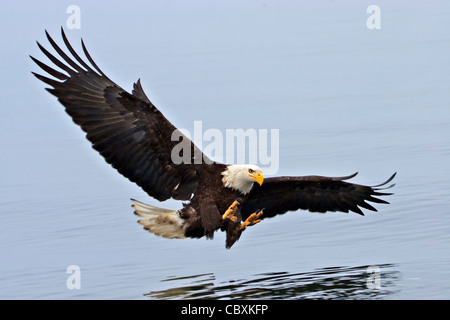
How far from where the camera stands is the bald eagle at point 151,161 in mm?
10922

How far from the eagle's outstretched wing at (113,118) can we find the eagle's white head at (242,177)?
361 mm

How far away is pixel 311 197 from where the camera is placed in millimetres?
12031

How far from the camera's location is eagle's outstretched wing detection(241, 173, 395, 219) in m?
11.7

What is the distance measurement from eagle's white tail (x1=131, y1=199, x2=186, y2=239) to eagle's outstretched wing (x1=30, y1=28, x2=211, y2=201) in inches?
15.3

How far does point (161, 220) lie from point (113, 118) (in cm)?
109

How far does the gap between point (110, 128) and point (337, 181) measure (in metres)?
2.44

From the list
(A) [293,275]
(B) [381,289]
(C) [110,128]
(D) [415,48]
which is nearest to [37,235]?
(C) [110,128]

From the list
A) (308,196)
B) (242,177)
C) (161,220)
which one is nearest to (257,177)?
(242,177)

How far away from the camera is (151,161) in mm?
11172

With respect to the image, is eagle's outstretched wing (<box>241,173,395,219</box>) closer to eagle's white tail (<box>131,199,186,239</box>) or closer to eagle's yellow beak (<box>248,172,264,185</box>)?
eagle's yellow beak (<box>248,172,264,185</box>)

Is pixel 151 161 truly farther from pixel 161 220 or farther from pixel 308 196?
pixel 308 196

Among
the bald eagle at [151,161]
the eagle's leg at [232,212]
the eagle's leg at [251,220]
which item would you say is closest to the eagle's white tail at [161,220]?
the bald eagle at [151,161]

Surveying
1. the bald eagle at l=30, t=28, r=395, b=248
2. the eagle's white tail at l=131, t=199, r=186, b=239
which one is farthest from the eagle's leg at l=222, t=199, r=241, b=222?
the eagle's white tail at l=131, t=199, r=186, b=239

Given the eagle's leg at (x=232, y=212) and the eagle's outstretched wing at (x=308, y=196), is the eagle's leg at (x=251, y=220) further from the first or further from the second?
the eagle's outstretched wing at (x=308, y=196)
